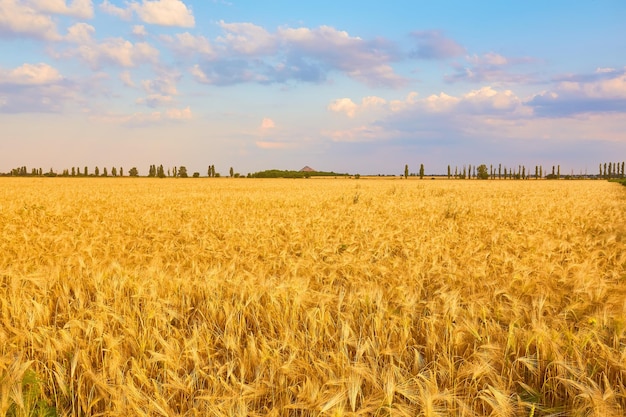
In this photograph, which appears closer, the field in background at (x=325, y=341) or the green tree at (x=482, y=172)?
the field in background at (x=325, y=341)

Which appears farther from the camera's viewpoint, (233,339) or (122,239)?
(122,239)

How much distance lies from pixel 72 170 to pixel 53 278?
13235 cm

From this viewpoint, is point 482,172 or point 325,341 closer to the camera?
point 325,341

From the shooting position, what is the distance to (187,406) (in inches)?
84.6

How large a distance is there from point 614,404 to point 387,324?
1315 mm

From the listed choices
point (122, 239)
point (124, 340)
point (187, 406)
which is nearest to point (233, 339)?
point (187, 406)

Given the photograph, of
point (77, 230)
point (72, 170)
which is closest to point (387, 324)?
point (77, 230)

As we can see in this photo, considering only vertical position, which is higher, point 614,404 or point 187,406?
point 614,404

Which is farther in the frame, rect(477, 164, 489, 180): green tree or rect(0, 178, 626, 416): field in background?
rect(477, 164, 489, 180): green tree

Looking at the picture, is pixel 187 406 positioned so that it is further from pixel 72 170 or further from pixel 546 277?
pixel 72 170

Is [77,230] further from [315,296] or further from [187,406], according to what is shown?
[187,406]

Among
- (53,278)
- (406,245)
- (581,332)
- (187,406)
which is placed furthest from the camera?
(406,245)

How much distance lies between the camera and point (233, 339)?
8.43 feet

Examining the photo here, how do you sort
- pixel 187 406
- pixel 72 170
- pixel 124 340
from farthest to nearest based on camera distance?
pixel 72 170
pixel 124 340
pixel 187 406
